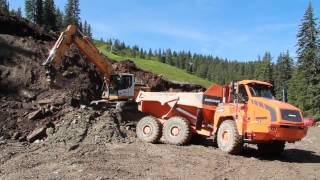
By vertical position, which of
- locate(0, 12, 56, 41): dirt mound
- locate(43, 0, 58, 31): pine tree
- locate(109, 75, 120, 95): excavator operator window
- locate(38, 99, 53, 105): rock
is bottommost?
locate(38, 99, 53, 105): rock

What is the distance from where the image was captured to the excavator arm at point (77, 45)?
21609mm

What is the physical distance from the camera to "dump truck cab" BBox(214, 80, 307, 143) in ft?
48.9

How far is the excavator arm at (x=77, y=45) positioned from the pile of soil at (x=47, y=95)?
187cm

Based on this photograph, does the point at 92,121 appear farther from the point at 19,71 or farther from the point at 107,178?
the point at 19,71

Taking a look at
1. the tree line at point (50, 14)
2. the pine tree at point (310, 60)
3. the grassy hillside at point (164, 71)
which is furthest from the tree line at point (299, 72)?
the tree line at point (50, 14)

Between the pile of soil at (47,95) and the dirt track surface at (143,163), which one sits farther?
the pile of soil at (47,95)

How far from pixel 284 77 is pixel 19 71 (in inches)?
2536

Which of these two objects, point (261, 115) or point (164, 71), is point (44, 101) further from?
point (164, 71)

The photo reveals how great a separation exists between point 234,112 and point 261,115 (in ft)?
3.64

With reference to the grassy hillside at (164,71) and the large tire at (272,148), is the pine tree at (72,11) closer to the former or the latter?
the grassy hillside at (164,71)

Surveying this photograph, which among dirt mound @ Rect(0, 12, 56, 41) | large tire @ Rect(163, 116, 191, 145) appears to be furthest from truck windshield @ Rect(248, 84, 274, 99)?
dirt mound @ Rect(0, 12, 56, 41)

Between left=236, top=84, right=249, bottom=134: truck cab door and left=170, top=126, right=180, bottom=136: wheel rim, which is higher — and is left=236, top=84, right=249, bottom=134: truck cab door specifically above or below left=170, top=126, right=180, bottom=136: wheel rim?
above

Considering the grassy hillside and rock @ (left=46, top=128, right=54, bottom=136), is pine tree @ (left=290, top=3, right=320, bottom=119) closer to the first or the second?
the grassy hillside

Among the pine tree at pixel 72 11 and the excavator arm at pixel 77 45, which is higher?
the pine tree at pixel 72 11
